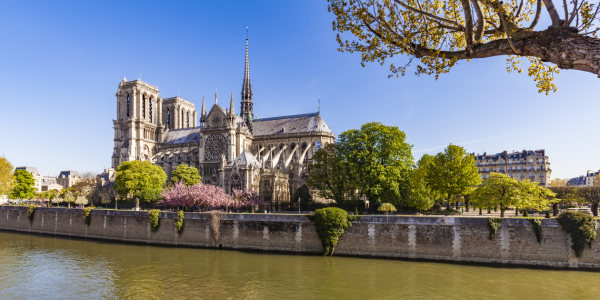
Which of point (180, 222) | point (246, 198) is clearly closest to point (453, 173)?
point (246, 198)

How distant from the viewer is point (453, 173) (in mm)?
32906

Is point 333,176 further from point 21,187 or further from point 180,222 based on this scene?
point 21,187

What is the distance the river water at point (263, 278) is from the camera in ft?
56.3

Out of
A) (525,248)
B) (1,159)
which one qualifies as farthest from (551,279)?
(1,159)

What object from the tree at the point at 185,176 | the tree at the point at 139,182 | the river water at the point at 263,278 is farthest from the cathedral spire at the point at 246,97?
the river water at the point at 263,278

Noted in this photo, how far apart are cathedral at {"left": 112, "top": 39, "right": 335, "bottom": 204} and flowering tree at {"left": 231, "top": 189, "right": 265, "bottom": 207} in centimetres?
140

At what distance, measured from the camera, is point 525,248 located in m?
22.2

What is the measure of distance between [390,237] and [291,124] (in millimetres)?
42029

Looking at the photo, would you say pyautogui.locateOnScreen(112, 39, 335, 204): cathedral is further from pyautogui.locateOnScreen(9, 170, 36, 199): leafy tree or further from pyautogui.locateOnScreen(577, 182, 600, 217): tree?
pyautogui.locateOnScreen(577, 182, 600, 217): tree

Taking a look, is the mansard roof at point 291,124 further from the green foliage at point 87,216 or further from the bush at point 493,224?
the bush at point 493,224

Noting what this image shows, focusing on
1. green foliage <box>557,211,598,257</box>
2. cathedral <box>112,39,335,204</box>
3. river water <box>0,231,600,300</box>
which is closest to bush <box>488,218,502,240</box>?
river water <box>0,231,600,300</box>

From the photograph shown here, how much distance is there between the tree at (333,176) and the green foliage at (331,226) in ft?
35.7

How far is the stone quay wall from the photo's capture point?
867 inches

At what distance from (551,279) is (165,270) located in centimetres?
2105
